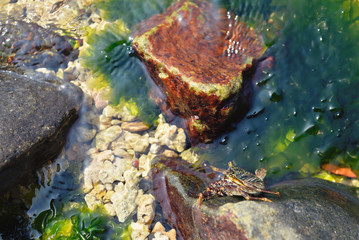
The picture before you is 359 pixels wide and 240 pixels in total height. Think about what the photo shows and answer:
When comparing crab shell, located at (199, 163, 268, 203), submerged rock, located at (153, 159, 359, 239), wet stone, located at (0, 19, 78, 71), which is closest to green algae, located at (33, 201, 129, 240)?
submerged rock, located at (153, 159, 359, 239)

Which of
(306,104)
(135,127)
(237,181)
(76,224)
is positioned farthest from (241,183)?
(76,224)

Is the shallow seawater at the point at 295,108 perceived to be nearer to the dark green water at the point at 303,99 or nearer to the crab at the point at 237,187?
the dark green water at the point at 303,99

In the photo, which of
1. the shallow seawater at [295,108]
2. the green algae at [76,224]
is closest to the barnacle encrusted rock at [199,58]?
the shallow seawater at [295,108]

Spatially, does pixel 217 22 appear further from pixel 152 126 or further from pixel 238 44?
pixel 152 126

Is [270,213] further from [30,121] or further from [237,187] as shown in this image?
[30,121]

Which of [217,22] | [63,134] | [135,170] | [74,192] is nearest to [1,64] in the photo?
[63,134]

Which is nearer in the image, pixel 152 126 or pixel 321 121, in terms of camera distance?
pixel 321 121

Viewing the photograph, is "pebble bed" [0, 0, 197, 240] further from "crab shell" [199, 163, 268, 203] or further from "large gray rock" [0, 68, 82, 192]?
"crab shell" [199, 163, 268, 203]
